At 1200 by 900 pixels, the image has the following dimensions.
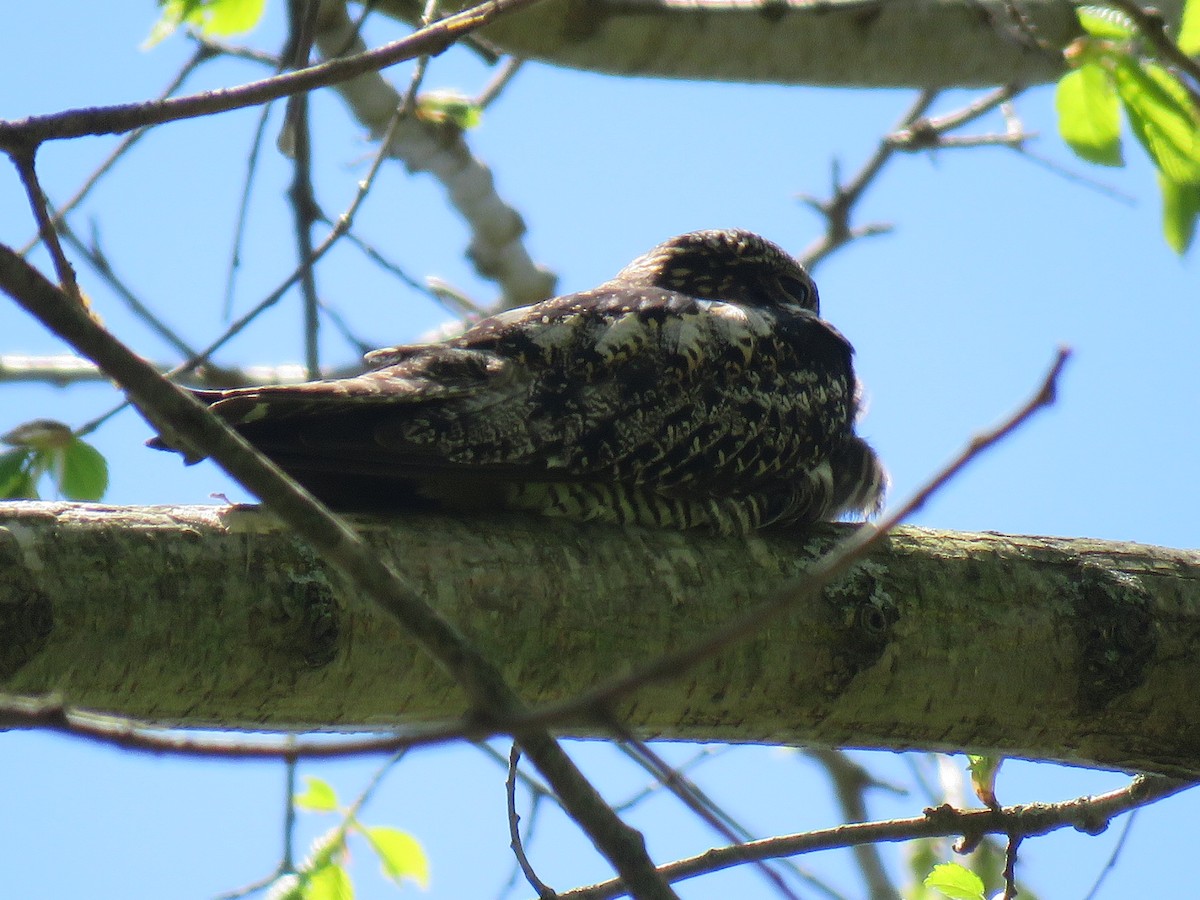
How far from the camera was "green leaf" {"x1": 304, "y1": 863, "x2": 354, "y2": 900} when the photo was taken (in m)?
2.60

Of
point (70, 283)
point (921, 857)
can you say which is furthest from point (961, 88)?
point (70, 283)

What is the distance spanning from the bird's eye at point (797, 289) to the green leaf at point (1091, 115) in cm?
Answer: 178

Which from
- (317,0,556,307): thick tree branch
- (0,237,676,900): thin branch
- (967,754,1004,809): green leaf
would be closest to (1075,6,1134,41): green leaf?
(967,754,1004,809): green leaf

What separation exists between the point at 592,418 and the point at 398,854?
3.82ft

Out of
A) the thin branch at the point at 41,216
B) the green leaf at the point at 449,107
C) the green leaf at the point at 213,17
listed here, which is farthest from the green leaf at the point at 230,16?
the green leaf at the point at 449,107

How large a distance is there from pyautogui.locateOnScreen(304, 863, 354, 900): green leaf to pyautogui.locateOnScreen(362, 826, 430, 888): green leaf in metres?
0.23

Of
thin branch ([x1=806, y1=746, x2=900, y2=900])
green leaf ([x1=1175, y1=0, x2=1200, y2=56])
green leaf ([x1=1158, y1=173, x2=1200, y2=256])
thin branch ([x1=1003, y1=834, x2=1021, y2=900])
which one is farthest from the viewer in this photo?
thin branch ([x1=806, y1=746, x2=900, y2=900])

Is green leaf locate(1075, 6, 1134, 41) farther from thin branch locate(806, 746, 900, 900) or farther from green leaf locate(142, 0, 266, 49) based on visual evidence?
thin branch locate(806, 746, 900, 900)

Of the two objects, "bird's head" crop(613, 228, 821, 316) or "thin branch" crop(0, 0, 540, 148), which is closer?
"thin branch" crop(0, 0, 540, 148)

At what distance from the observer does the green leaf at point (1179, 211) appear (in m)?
2.37

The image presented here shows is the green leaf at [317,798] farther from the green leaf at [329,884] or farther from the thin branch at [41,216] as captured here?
the thin branch at [41,216]

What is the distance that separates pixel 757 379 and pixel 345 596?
1.34 meters

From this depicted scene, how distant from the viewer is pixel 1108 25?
2229mm

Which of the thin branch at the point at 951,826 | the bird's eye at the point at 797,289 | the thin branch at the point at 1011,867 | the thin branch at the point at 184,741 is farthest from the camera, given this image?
the bird's eye at the point at 797,289
